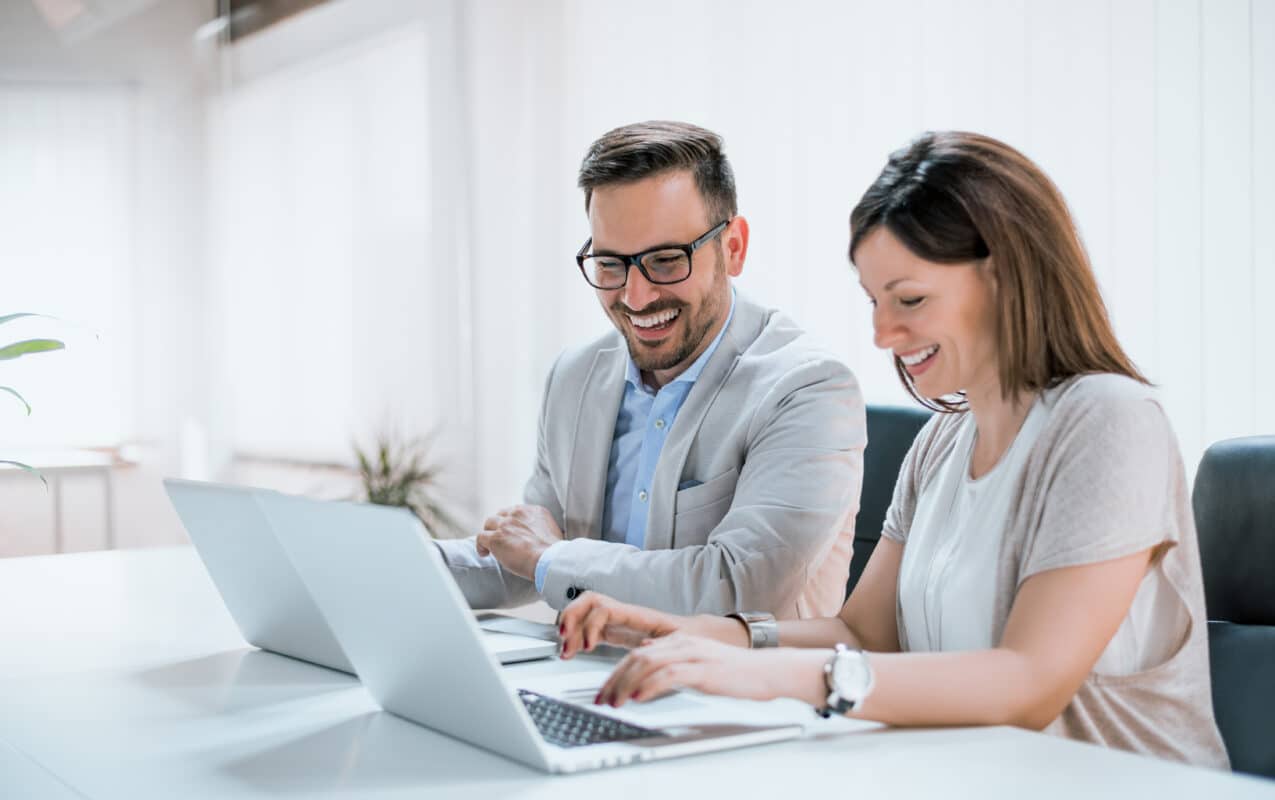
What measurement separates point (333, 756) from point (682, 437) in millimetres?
974

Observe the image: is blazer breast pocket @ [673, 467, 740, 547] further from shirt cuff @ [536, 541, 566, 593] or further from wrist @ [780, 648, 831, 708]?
wrist @ [780, 648, 831, 708]

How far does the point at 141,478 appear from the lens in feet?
15.9

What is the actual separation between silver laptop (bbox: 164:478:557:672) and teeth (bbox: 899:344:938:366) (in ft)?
1.88

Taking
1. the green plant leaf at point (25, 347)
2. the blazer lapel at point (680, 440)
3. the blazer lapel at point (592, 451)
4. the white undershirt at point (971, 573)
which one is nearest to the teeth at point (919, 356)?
the white undershirt at point (971, 573)

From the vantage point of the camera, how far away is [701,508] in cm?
201

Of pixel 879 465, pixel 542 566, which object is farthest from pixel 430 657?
pixel 879 465

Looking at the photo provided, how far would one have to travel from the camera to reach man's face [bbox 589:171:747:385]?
2.05 metres

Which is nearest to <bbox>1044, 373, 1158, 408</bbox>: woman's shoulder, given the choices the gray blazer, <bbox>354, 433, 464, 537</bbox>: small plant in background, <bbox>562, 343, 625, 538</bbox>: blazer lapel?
the gray blazer

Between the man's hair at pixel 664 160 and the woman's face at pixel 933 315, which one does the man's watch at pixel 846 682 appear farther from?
the man's hair at pixel 664 160

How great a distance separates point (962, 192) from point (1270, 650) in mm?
604

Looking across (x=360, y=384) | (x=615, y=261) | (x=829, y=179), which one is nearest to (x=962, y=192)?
(x=615, y=261)

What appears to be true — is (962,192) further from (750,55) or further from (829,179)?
(750,55)

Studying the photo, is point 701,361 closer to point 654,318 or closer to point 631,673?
point 654,318

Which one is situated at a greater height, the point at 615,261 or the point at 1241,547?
the point at 615,261
